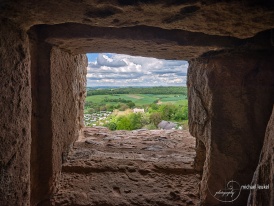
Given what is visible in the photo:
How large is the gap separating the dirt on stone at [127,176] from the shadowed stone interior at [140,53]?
25cm

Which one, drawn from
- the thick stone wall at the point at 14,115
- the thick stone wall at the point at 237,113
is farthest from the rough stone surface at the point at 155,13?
the thick stone wall at the point at 237,113

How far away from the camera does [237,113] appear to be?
4.60 ft

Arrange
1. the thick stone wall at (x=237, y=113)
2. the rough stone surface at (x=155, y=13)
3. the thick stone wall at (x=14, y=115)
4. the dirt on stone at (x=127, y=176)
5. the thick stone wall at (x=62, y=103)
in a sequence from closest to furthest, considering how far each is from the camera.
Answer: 1. the rough stone surface at (x=155, y=13)
2. the thick stone wall at (x=14, y=115)
3. the thick stone wall at (x=237, y=113)
4. the thick stone wall at (x=62, y=103)
5. the dirt on stone at (x=127, y=176)

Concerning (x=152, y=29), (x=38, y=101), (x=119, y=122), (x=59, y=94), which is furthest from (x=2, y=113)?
(x=119, y=122)

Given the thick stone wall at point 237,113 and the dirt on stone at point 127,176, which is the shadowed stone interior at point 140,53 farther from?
the dirt on stone at point 127,176

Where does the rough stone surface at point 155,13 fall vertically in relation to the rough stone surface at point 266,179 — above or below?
above

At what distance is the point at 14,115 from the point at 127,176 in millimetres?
1243

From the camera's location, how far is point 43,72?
1.44 metres

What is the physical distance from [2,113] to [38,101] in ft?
1.55

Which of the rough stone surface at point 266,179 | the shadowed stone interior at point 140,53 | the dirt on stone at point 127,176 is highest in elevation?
the shadowed stone interior at point 140,53

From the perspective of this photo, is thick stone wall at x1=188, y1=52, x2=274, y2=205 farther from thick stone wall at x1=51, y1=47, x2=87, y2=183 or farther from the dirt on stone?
thick stone wall at x1=51, y1=47, x2=87, y2=183

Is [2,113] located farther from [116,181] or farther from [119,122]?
[119,122]

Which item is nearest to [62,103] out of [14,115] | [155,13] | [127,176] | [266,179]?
[14,115]

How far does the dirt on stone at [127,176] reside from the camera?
1720mm
